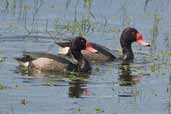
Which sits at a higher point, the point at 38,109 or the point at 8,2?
the point at 8,2

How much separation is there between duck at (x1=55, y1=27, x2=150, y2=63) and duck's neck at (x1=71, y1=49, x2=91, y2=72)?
10.6 inches

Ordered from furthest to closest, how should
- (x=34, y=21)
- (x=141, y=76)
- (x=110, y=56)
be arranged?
(x=34, y=21) → (x=110, y=56) → (x=141, y=76)

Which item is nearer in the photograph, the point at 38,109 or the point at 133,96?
the point at 38,109

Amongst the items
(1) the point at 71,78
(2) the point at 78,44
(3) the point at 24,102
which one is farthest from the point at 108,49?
(3) the point at 24,102

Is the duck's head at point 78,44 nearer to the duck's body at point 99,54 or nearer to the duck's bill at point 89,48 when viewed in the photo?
the duck's bill at point 89,48

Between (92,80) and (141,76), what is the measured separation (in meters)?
0.99

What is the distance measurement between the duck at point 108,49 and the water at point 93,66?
8.9 inches

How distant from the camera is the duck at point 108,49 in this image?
1770 cm

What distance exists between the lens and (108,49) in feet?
59.4

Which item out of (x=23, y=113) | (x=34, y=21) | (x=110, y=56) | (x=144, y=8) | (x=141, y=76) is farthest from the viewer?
(x=144, y=8)

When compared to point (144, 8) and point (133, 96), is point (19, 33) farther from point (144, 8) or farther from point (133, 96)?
point (133, 96)

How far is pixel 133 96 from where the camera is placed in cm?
1331

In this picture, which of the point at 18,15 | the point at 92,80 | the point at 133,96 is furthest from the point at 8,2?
the point at 133,96

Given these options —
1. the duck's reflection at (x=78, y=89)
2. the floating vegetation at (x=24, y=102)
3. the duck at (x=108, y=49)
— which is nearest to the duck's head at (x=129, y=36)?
the duck at (x=108, y=49)
